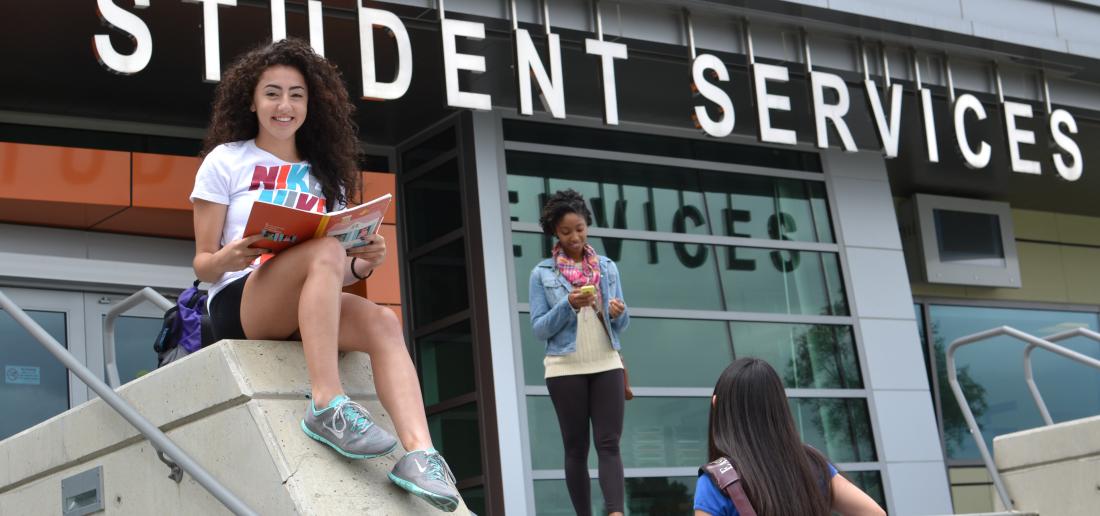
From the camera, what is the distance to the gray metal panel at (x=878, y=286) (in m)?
10.6

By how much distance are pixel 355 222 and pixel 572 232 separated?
8.67 ft

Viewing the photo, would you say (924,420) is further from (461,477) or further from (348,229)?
(348,229)

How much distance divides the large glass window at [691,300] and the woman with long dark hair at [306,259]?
4997mm

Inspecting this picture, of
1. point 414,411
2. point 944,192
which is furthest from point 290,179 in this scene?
point 944,192

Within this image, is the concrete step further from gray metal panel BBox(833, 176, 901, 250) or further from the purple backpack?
gray metal panel BBox(833, 176, 901, 250)

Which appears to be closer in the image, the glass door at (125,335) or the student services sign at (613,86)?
the student services sign at (613,86)

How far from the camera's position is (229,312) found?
386 cm

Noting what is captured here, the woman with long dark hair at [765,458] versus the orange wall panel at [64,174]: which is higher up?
the orange wall panel at [64,174]

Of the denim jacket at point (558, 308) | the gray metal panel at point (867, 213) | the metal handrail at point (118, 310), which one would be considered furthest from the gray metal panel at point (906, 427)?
the metal handrail at point (118, 310)

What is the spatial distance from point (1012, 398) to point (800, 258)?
3.81 meters

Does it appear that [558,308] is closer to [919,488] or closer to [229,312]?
[229,312]

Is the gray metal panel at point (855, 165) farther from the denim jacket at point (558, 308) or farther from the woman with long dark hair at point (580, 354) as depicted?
the woman with long dark hair at point (580, 354)

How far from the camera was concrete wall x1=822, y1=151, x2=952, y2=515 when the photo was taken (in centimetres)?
1034

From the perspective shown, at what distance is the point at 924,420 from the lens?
10516 millimetres
